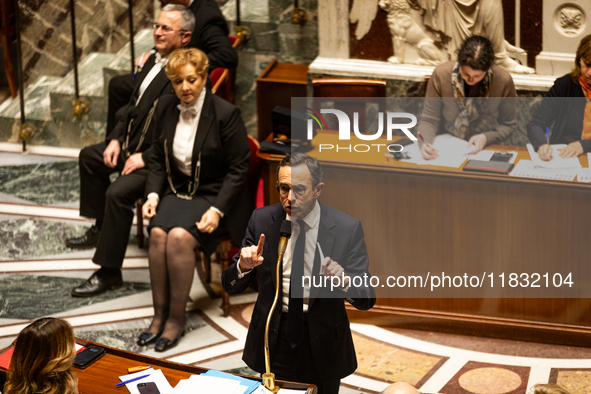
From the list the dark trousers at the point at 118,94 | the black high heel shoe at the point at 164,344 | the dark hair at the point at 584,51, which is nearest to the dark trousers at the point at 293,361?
the black high heel shoe at the point at 164,344

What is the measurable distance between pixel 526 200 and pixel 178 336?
1904 mm

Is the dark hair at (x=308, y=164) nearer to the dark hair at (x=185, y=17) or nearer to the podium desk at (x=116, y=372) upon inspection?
the podium desk at (x=116, y=372)

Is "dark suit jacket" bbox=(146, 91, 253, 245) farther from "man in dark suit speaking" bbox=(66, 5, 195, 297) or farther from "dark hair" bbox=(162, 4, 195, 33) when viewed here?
"dark hair" bbox=(162, 4, 195, 33)

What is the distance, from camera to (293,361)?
2.84m

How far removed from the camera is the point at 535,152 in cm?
389

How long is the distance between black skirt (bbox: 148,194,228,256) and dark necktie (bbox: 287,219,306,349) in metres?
1.39

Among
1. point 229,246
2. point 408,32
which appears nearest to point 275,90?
point 408,32

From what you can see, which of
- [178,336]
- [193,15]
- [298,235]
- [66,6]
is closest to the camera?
[298,235]

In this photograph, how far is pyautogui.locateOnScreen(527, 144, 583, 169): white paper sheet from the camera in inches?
148

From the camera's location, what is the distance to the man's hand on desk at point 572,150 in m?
3.79

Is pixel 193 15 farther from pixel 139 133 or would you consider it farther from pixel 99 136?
pixel 99 136

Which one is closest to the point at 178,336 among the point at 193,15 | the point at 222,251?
the point at 222,251

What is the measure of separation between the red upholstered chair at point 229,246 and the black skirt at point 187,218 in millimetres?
73

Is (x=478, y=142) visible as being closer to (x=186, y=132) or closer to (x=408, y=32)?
(x=408, y=32)
